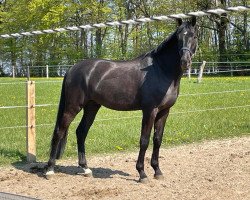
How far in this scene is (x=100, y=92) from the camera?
6.05m

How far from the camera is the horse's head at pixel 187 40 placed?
5363 mm

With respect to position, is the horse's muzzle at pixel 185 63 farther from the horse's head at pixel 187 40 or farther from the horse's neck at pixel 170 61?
the horse's neck at pixel 170 61

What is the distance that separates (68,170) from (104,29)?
24.1 metres

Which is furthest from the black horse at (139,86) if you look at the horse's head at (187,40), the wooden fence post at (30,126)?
the wooden fence post at (30,126)

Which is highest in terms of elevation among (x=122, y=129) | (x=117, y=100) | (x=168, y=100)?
(x=168, y=100)

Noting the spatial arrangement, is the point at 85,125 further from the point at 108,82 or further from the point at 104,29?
the point at 104,29

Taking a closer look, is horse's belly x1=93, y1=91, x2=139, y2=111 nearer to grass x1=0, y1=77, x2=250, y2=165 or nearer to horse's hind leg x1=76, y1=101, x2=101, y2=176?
horse's hind leg x1=76, y1=101, x2=101, y2=176

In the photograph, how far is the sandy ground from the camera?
5219 mm

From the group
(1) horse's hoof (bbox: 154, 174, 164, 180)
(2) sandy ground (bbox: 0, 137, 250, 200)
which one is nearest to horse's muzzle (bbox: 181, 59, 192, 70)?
(2) sandy ground (bbox: 0, 137, 250, 200)

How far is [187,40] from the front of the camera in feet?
17.8

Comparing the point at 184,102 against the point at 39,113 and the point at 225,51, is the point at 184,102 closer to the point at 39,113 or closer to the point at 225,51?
the point at 39,113

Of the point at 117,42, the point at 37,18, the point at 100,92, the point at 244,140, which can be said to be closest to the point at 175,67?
the point at 100,92

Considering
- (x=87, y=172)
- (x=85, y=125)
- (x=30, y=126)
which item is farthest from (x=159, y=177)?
(x=30, y=126)

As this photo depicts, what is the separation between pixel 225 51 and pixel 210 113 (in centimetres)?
1651
